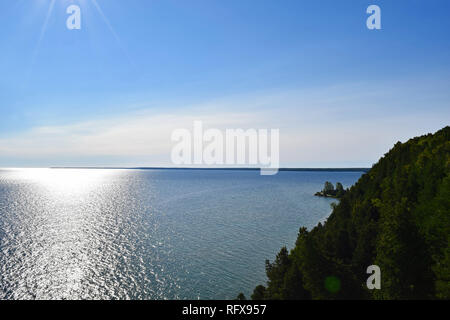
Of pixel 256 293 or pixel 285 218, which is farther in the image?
pixel 285 218

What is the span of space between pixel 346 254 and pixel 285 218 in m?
51.6

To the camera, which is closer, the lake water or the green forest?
the green forest

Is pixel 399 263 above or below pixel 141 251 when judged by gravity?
above

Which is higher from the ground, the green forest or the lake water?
the green forest

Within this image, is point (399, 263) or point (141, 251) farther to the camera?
point (141, 251)

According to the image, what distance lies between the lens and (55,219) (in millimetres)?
97938

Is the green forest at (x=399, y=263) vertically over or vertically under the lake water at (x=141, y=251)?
over

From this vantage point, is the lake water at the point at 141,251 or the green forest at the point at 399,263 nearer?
the green forest at the point at 399,263
